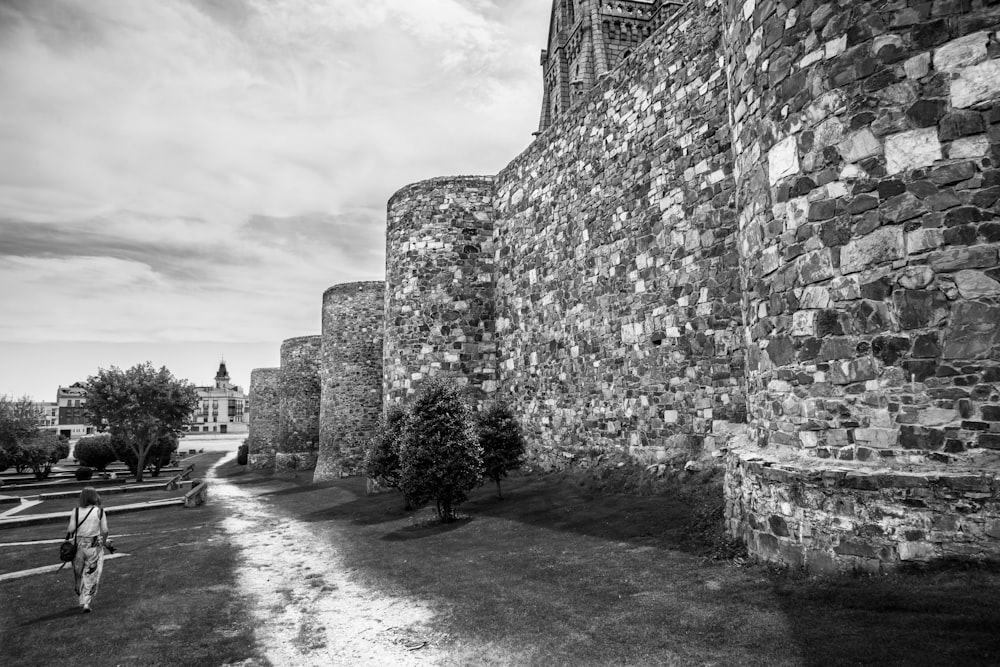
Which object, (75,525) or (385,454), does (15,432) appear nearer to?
(385,454)

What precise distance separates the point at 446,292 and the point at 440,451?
744 cm

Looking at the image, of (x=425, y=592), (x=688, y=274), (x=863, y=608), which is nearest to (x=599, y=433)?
(x=688, y=274)

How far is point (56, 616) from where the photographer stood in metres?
7.59

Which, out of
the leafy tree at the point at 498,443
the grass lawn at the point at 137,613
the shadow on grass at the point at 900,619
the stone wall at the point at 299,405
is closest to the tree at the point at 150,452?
the stone wall at the point at 299,405

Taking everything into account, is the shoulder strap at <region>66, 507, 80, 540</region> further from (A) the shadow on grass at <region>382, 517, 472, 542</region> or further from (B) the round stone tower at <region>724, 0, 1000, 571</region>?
(B) the round stone tower at <region>724, 0, 1000, 571</region>

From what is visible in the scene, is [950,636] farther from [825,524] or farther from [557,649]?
[557,649]

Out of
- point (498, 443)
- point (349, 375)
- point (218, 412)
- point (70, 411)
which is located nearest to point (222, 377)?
point (218, 412)

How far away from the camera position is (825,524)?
5.75 m

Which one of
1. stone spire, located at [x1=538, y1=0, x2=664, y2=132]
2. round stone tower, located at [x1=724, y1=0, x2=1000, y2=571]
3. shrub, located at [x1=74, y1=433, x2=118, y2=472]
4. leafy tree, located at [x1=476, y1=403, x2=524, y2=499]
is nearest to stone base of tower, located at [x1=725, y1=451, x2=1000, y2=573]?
round stone tower, located at [x1=724, y1=0, x2=1000, y2=571]

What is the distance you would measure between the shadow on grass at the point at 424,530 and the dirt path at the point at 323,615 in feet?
3.92

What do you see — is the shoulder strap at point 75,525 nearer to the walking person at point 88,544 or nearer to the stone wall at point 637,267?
the walking person at point 88,544

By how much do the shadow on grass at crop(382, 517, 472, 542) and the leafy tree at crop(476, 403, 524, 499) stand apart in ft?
6.39

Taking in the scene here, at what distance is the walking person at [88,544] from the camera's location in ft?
25.6

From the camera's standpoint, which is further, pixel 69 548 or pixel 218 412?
pixel 218 412
